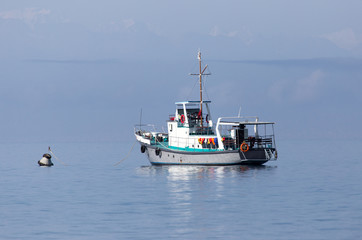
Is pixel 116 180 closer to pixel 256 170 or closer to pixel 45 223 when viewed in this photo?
pixel 256 170

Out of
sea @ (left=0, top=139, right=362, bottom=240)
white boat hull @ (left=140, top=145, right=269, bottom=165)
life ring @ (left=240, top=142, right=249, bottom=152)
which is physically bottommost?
sea @ (left=0, top=139, right=362, bottom=240)

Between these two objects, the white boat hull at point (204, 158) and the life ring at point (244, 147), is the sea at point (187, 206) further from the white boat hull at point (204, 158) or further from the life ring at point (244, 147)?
the life ring at point (244, 147)

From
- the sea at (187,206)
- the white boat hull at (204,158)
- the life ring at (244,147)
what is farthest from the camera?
the white boat hull at (204,158)

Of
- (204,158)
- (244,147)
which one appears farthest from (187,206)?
(204,158)

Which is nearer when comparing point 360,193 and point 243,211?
point 243,211

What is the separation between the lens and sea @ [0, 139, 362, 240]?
31.9 metres

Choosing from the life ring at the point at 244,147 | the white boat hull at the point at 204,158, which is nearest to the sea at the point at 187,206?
the white boat hull at the point at 204,158

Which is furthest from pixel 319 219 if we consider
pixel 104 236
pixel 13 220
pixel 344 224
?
pixel 13 220

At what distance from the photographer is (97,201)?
4459 centimetres

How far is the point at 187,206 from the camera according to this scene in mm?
40531

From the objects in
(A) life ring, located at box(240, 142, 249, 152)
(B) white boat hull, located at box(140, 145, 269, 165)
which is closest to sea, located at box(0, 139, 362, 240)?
(B) white boat hull, located at box(140, 145, 269, 165)

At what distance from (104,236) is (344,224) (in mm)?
12632

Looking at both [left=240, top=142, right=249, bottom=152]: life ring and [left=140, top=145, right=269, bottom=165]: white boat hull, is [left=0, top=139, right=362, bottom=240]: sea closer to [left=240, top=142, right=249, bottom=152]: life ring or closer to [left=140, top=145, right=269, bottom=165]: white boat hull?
[left=140, top=145, right=269, bottom=165]: white boat hull

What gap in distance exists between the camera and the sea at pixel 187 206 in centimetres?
3189
